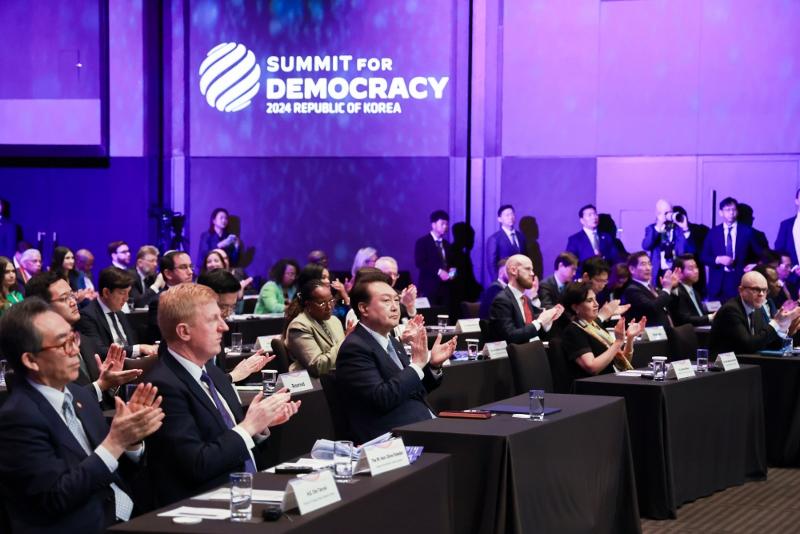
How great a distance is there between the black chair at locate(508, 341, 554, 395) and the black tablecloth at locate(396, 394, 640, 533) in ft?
3.37

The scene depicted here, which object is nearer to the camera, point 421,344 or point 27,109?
point 421,344

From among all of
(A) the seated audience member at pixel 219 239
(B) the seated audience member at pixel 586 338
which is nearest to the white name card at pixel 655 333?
(B) the seated audience member at pixel 586 338

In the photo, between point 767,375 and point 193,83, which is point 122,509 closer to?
point 767,375

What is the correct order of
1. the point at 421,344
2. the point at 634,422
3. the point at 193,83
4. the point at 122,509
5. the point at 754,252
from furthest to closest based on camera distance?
1. the point at 193,83
2. the point at 754,252
3. the point at 634,422
4. the point at 421,344
5. the point at 122,509

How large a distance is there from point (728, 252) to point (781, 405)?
5.50 m

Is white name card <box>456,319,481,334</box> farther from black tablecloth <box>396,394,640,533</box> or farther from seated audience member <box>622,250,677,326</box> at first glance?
black tablecloth <box>396,394,640,533</box>

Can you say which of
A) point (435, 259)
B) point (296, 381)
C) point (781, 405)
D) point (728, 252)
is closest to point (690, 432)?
point (781, 405)

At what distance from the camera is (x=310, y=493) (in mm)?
3004

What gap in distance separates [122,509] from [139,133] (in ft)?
37.1

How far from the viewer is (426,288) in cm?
1345

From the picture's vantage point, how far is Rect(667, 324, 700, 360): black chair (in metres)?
7.76

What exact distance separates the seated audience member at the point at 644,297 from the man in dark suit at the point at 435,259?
3.62 metres

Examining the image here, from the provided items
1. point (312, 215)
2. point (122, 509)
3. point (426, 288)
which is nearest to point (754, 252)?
point (426, 288)

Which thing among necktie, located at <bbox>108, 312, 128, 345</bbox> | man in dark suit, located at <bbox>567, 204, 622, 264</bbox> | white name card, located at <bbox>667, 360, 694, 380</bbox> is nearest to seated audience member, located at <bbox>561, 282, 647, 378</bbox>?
white name card, located at <bbox>667, 360, 694, 380</bbox>
